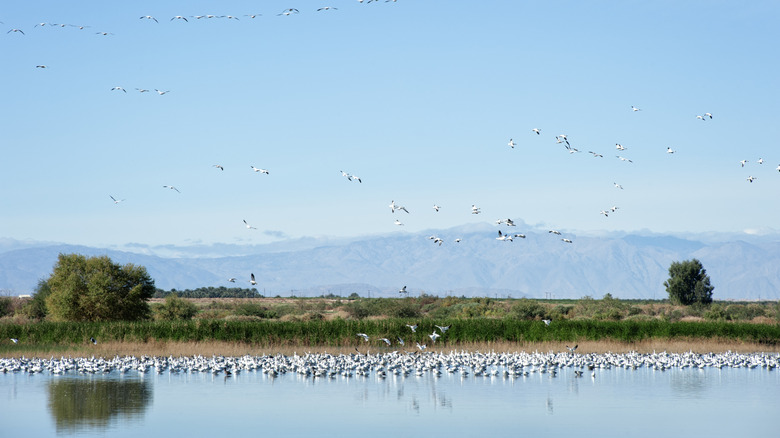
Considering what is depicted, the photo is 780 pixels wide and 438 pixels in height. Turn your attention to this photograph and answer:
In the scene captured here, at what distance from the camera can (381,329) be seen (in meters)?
56.6

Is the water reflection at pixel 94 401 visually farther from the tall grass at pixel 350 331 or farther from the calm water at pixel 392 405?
the tall grass at pixel 350 331

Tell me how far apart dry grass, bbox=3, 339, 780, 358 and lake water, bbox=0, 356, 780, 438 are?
7556 millimetres

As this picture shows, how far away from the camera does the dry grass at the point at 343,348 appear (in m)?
51.6

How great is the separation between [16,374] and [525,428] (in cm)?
2677

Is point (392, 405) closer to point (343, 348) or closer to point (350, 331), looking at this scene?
point (343, 348)

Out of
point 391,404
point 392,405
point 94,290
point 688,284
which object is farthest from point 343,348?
point 688,284

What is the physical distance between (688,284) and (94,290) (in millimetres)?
89216

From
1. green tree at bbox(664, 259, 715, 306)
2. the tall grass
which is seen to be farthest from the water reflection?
green tree at bbox(664, 259, 715, 306)

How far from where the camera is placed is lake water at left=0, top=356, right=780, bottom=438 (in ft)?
90.5

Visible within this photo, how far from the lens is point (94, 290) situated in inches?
2488

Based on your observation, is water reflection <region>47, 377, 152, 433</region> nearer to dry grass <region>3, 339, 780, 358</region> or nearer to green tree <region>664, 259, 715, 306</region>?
dry grass <region>3, 339, 780, 358</region>

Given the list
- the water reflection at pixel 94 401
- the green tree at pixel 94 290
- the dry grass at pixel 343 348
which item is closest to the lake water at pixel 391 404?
the water reflection at pixel 94 401

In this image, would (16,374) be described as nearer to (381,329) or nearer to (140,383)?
(140,383)

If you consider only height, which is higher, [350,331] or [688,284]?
[688,284]
